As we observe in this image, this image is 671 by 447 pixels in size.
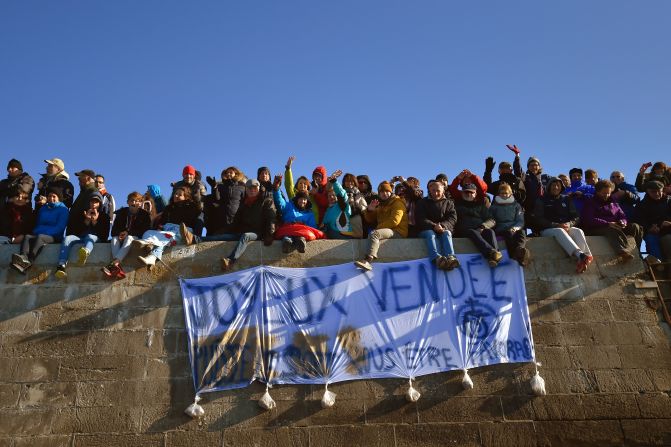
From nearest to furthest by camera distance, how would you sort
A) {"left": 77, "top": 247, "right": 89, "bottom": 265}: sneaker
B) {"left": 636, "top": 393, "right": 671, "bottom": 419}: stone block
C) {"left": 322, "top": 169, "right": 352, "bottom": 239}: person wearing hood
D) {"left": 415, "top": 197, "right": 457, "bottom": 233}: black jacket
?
{"left": 636, "top": 393, "right": 671, "bottom": 419}: stone block < {"left": 77, "top": 247, "right": 89, "bottom": 265}: sneaker < {"left": 415, "top": 197, "right": 457, "bottom": 233}: black jacket < {"left": 322, "top": 169, "right": 352, "bottom": 239}: person wearing hood

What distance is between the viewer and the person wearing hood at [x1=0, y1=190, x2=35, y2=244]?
291 inches

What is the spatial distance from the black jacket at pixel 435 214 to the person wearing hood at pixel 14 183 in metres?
6.12

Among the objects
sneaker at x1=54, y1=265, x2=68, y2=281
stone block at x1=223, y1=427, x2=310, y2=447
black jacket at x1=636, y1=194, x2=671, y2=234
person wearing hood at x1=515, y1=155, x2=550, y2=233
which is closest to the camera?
stone block at x1=223, y1=427, x2=310, y2=447

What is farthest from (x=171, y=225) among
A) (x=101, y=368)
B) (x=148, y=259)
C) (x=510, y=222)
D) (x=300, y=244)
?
(x=510, y=222)

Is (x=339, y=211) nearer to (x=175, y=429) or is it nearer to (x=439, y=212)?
(x=439, y=212)

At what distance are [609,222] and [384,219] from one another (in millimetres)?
3570

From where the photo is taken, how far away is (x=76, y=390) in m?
6.13

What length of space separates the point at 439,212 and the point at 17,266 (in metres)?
6.03

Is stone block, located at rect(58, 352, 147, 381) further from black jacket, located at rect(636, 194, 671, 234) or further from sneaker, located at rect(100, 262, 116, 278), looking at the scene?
black jacket, located at rect(636, 194, 671, 234)

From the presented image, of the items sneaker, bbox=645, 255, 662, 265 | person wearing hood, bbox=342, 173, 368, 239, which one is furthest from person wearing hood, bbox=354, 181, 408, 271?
sneaker, bbox=645, 255, 662, 265

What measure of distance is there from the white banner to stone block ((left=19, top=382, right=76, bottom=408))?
153 cm

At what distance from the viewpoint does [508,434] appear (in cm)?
623

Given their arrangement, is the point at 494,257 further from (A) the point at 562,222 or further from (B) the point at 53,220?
(B) the point at 53,220

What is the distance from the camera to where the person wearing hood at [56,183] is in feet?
26.1
